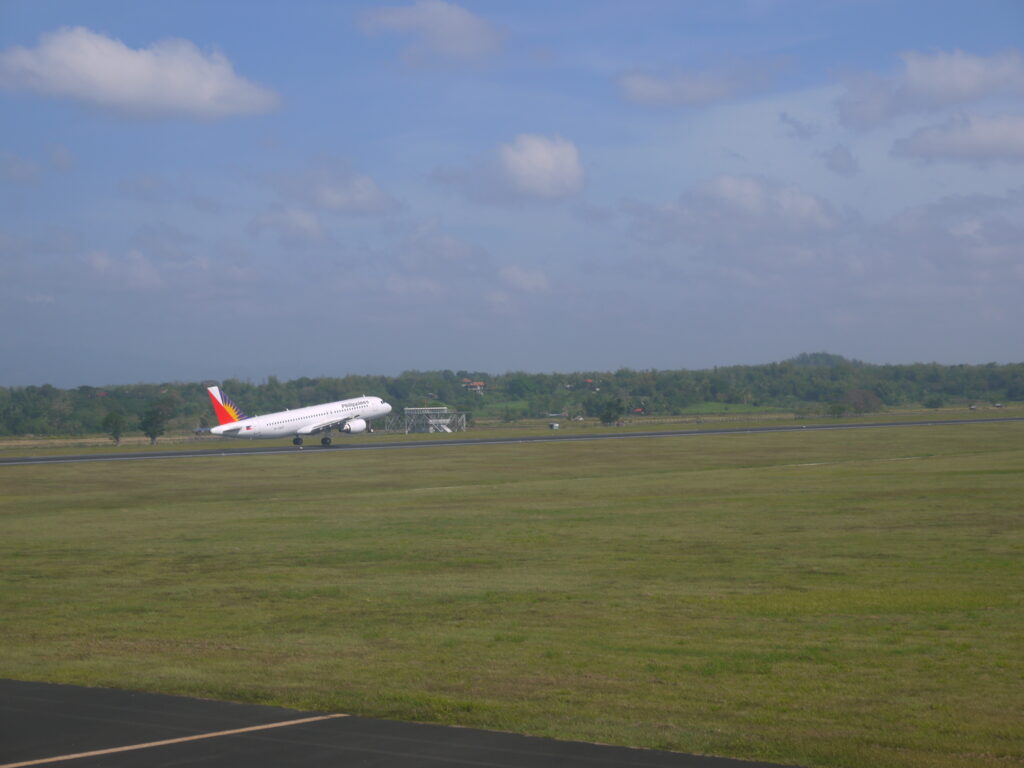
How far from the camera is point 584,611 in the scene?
60.5ft

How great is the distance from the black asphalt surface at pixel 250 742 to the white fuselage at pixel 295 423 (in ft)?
290

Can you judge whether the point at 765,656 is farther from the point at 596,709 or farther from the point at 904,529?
the point at 904,529

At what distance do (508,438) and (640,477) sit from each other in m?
48.6

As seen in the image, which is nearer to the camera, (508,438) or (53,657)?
(53,657)

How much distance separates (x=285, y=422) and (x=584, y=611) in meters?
85.3

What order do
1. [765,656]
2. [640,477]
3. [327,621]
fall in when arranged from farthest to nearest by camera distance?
[640,477], [327,621], [765,656]

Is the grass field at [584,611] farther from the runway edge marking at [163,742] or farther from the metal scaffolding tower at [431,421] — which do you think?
the metal scaffolding tower at [431,421]

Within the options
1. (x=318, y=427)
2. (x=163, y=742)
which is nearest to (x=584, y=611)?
(x=163, y=742)

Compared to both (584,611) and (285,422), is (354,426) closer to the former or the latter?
(285,422)

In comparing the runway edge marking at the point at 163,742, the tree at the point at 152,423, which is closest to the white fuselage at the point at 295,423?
the tree at the point at 152,423

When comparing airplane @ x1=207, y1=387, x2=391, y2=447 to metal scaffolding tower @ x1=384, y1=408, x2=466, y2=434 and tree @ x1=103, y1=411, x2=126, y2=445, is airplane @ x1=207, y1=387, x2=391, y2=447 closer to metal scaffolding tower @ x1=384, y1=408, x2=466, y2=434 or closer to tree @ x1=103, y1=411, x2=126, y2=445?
tree @ x1=103, y1=411, x2=126, y2=445

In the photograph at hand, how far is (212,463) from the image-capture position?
241 feet

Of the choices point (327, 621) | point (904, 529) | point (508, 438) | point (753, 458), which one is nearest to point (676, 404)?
point (508, 438)

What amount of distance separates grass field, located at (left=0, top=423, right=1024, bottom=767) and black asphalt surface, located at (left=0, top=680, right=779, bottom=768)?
0.54m
